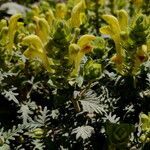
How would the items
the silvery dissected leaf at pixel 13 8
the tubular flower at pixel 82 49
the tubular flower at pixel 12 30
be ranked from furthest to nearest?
the silvery dissected leaf at pixel 13 8 < the tubular flower at pixel 12 30 < the tubular flower at pixel 82 49

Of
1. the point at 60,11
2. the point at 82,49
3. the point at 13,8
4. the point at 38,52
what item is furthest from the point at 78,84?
the point at 13,8

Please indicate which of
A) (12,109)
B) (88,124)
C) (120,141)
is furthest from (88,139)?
(12,109)

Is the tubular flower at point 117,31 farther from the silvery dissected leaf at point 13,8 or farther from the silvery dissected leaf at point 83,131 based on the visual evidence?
the silvery dissected leaf at point 13,8

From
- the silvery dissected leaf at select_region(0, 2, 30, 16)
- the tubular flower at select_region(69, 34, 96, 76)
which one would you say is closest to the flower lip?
the tubular flower at select_region(69, 34, 96, 76)

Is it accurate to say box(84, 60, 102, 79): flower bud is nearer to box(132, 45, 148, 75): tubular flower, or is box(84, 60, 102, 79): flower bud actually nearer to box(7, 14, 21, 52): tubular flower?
box(132, 45, 148, 75): tubular flower

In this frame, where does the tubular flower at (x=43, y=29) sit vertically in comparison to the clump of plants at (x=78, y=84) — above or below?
above

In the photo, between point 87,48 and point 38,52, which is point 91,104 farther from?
point 38,52

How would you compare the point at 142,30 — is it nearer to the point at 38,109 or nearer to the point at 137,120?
the point at 137,120

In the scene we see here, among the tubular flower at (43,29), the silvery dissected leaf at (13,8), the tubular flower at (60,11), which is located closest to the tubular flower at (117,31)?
the tubular flower at (43,29)
